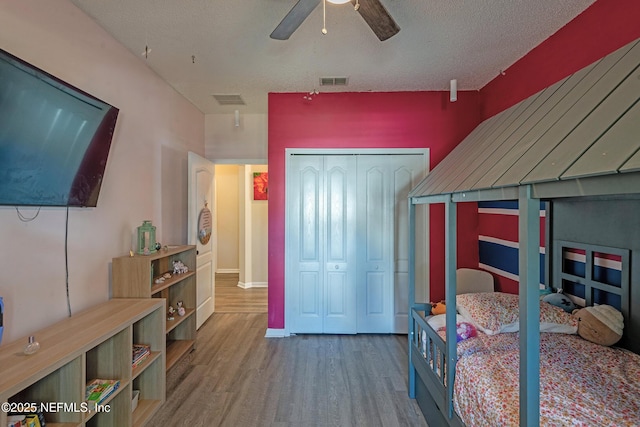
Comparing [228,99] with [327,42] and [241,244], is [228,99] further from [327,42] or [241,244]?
[241,244]

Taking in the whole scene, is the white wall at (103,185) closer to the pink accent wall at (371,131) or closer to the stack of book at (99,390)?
the stack of book at (99,390)

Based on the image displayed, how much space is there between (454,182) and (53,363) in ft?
7.40

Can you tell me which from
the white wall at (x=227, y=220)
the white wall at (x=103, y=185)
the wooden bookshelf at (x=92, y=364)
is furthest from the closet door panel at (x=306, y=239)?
the white wall at (x=227, y=220)

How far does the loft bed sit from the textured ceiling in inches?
27.6

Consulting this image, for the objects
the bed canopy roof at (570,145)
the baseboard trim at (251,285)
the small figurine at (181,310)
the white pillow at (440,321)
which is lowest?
the baseboard trim at (251,285)

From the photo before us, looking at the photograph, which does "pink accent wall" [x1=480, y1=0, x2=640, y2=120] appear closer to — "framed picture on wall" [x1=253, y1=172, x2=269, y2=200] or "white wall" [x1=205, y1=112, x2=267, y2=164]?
"white wall" [x1=205, y1=112, x2=267, y2=164]

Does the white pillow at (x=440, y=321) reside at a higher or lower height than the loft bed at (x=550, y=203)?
lower

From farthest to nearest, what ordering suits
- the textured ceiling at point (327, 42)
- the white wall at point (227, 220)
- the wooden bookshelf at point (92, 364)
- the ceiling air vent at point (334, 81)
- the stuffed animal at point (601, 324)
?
the white wall at point (227, 220), the ceiling air vent at point (334, 81), the textured ceiling at point (327, 42), the stuffed animal at point (601, 324), the wooden bookshelf at point (92, 364)

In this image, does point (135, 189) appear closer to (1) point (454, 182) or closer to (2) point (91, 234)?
(2) point (91, 234)

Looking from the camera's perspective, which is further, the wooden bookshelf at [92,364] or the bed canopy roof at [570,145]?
the wooden bookshelf at [92,364]

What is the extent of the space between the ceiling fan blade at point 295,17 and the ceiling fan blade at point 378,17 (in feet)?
0.81

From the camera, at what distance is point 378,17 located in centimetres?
167

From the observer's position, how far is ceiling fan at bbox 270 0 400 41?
1555 mm

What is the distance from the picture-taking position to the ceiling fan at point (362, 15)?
1.55 meters
